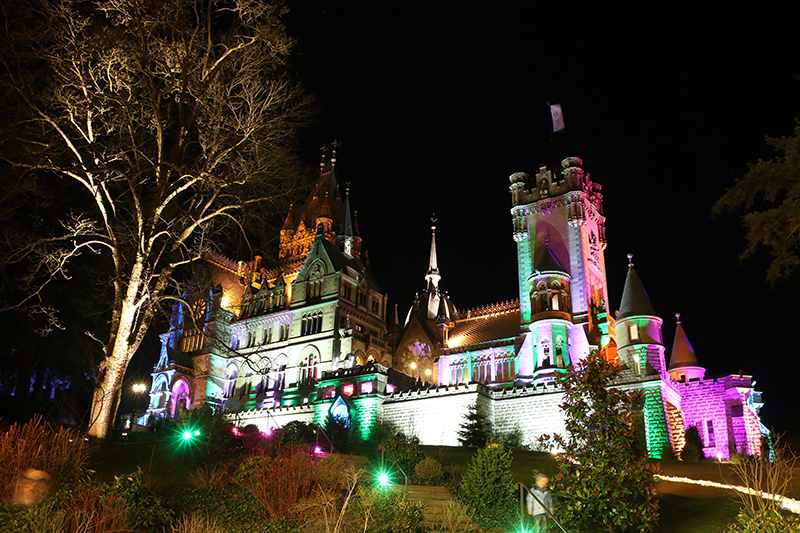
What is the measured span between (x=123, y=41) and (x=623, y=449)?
60.5 ft

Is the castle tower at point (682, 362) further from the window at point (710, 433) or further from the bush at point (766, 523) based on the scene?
the bush at point (766, 523)

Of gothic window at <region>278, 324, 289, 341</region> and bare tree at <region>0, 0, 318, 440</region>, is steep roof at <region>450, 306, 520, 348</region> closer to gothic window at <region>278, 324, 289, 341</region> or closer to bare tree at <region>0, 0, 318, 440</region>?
gothic window at <region>278, 324, 289, 341</region>

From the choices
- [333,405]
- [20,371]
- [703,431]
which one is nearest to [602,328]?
[703,431]

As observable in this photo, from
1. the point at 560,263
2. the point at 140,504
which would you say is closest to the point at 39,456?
the point at 140,504

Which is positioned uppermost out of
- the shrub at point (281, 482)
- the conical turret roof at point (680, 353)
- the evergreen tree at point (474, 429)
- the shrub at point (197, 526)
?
the conical turret roof at point (680, 353)

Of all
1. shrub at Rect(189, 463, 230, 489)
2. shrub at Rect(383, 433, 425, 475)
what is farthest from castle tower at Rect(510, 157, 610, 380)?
shrub at Rect(189, 463, 230, 489)

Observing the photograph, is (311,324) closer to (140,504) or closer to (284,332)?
(284,332)

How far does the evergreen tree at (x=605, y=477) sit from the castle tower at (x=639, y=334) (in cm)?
→ 2266

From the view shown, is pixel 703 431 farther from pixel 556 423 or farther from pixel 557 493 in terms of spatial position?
pixel 557 493

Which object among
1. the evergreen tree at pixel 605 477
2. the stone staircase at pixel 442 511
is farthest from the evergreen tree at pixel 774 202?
the stone staircase at pixel 442 511

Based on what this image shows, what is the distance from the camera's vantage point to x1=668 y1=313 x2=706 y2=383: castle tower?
4031cm

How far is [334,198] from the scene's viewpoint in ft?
199

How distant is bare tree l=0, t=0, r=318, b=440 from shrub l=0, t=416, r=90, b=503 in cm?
544

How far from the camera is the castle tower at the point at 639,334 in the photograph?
3597cm
